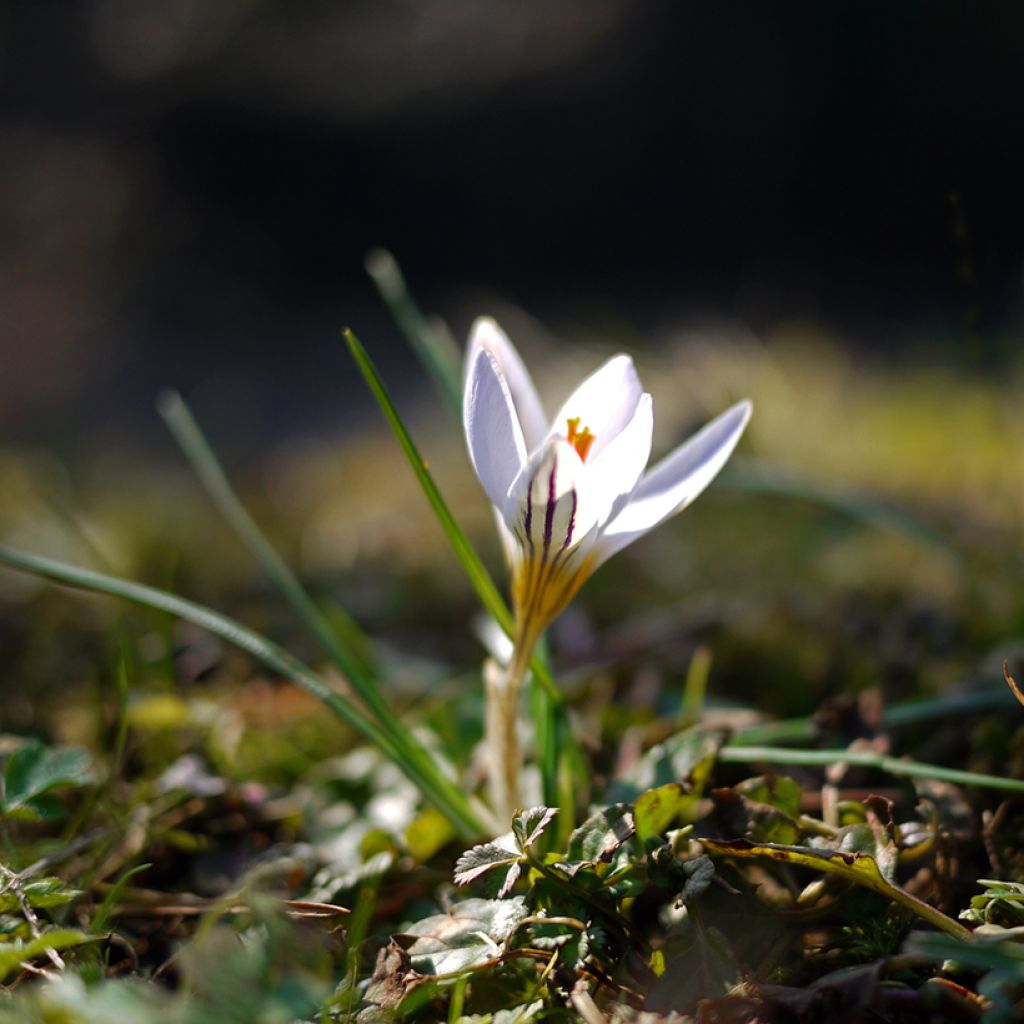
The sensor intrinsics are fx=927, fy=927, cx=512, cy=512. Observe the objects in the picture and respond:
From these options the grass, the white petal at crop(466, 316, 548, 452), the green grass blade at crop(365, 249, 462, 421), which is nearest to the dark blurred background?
the grass

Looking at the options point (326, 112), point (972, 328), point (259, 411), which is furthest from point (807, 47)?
point (972, 328)

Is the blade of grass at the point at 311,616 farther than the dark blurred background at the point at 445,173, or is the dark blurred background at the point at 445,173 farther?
the dark blurred background at the point at 445,173


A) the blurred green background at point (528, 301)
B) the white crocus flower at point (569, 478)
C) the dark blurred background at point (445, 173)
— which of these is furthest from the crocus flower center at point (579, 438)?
the dark blurred background at point (445, 173)

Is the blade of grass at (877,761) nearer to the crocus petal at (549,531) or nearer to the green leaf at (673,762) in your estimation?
the green leaf at (673,762)

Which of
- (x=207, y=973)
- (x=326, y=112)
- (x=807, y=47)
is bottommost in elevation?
(x=207, y=973)

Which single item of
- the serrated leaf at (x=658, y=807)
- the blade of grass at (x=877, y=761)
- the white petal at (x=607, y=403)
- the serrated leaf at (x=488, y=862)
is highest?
the white petal at (x=607, y=403)

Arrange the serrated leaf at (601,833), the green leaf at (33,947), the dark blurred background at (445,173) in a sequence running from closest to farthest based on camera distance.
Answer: the green leaf at (33,947)
the serrated leaf at (601,833)
the dark blurred background at (445,173)

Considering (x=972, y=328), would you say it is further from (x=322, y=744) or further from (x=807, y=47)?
(x=807, y=47)
